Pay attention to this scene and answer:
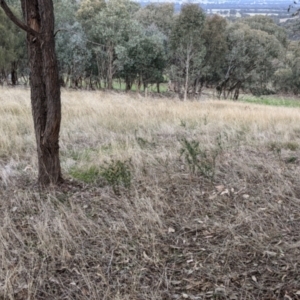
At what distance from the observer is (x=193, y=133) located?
668 cm

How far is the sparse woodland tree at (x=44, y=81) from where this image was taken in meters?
3.22

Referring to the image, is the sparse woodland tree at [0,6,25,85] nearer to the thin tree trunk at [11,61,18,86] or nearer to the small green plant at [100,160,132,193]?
the thin tree trunk at [11,61,18,86]

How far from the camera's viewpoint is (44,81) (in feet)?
11.3

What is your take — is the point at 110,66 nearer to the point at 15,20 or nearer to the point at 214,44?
the point at 214,44

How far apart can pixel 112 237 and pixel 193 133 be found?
407 cm

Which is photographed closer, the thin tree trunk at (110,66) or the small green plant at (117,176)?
→ the small green plant at (117,176)

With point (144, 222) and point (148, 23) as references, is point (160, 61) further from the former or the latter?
point (144, 222)

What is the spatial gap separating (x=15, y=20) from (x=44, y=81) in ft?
2.13

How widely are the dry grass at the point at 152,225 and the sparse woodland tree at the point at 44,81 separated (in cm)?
36

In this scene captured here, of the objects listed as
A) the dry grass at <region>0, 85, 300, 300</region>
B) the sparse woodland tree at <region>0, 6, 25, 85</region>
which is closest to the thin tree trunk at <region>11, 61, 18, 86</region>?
the sparse woodland tree at <region>0, 6, 25, 85</region>

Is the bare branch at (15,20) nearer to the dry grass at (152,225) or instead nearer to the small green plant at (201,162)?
the dry grass at (152,225)

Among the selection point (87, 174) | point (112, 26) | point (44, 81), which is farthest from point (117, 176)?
point (112, 26)

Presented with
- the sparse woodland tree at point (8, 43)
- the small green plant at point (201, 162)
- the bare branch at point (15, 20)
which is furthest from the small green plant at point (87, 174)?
the sparse woodland tree at point (8, 43)

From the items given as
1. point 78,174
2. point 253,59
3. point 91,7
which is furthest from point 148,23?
point 78,174
